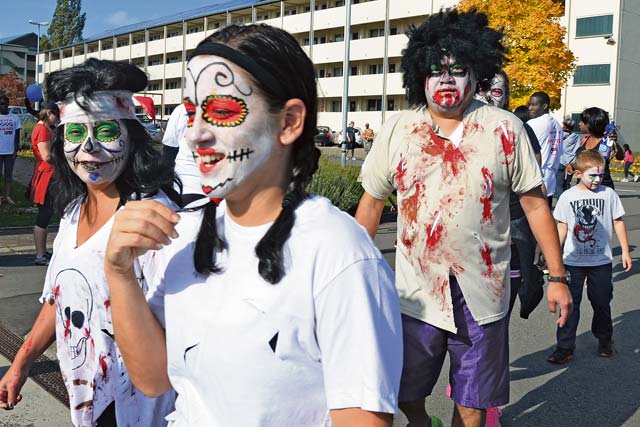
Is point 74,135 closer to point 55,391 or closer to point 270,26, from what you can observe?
point 270,26

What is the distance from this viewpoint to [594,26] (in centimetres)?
4044

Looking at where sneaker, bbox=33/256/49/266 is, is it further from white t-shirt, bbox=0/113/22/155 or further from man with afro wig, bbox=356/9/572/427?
man with afro wig, bbox=356/9/572/427

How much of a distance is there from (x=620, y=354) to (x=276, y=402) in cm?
471

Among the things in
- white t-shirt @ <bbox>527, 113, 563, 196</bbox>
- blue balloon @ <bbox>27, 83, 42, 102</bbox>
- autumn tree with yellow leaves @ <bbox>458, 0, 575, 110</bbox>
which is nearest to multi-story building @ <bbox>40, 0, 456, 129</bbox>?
autumn tree with yellow leaves @ <bbox>458, 0, 575, 110</bbox>

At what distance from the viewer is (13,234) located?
32.8 feet

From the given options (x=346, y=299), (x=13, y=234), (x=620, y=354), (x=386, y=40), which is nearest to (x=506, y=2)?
(x=386, y=40)

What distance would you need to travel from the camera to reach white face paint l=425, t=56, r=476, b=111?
3.20 metres

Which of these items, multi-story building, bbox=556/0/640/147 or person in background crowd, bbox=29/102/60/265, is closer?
person in background crowd, bbox=29/102/60/265

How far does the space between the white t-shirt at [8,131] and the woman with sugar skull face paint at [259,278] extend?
1157 centimetres

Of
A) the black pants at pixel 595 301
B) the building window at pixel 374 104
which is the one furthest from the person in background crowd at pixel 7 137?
the building window at pixel 374 104

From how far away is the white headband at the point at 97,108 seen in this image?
2.43 meters

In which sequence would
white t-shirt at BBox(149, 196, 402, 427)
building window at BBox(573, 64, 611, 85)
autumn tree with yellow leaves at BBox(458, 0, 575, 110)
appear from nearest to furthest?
1. white t-shirt at BBox(149, 196, 402, 427)
2. autumn tree with yellow leaves at BBox(458, 0, 575, 110)
3. building window at BBox(573, 64, 611, 85)

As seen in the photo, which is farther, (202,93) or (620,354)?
(620,354)

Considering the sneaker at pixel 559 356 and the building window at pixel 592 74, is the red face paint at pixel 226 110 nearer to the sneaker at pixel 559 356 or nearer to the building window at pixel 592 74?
the sneaker at pixel 559 356
